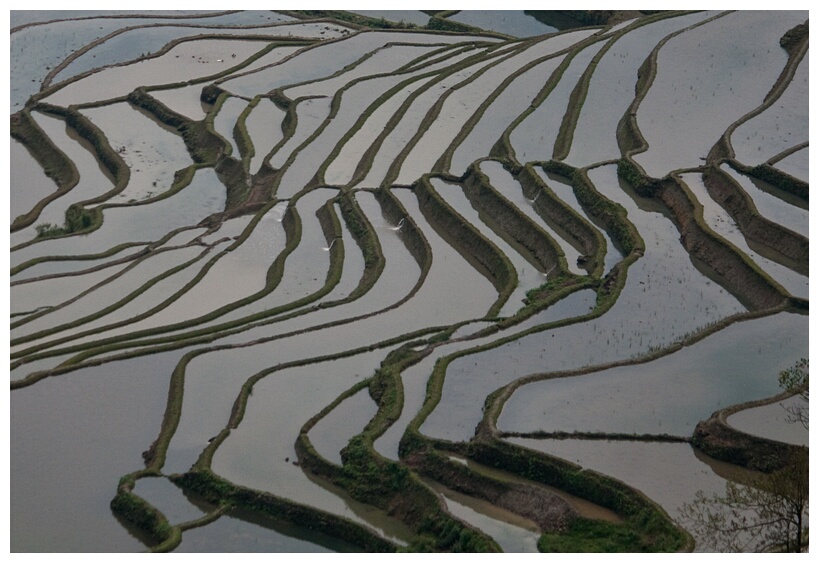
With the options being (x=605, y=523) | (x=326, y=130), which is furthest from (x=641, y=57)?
(x=605, y=523)

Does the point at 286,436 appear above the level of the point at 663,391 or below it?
below

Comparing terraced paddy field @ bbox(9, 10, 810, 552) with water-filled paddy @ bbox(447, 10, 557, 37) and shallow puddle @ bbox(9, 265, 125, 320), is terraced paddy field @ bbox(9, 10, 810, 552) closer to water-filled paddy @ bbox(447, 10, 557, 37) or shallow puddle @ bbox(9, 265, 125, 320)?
shallow puddle @ bbox(9, 265, 125, 320)

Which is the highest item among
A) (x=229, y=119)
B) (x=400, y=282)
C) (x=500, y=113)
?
(x=229, y=119)

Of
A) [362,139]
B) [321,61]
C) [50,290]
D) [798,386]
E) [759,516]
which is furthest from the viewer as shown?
[321,61]

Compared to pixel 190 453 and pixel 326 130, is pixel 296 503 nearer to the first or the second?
pixel 190 453

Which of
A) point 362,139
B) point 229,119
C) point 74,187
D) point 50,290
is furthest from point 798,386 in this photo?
point 229,119

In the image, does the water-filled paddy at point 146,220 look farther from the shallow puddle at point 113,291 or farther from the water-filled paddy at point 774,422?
the water-filled paddy at point 774,422

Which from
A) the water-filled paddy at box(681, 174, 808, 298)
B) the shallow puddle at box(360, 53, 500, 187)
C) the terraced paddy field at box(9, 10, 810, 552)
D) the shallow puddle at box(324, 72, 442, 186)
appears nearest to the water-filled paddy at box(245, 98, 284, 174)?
the terraced paddy field at box(9, 10, 810, 552)

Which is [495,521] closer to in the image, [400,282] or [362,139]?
[400,282]
